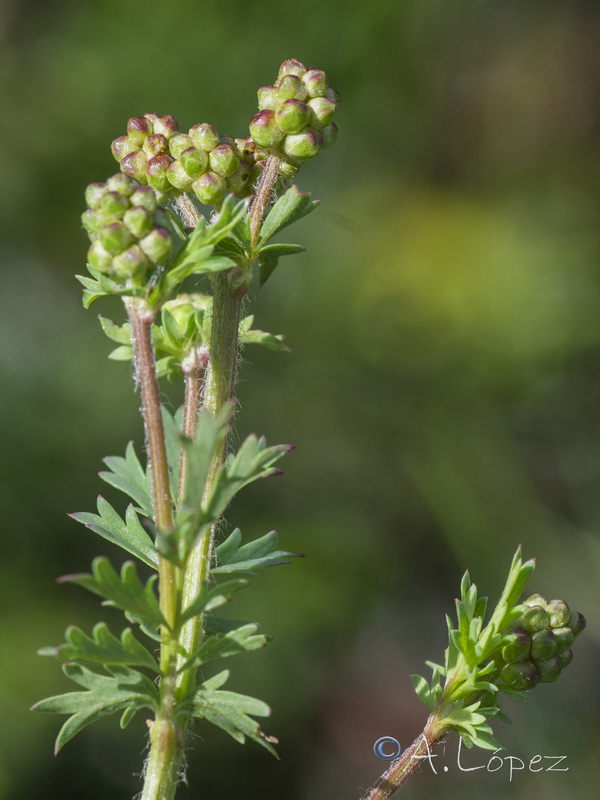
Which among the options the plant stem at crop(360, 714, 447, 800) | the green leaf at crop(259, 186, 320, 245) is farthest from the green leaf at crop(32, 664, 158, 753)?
the green leaf at crop(259, 186, 320, 245)

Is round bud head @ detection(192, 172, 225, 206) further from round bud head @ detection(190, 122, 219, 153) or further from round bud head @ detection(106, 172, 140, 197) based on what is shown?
round bud head @ detection(106, 172, 140, 197)

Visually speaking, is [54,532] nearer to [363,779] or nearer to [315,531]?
[315,531]

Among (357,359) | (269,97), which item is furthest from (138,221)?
(357,359)

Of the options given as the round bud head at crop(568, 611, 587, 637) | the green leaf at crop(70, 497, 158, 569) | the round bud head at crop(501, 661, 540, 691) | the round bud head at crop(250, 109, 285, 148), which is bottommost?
the round bud head at crop(501, 661, 540, 691)

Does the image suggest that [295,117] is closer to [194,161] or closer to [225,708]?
[194,161]

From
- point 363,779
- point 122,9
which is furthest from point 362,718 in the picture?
point 122,9

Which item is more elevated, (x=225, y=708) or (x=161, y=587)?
(x=161, y=587)
